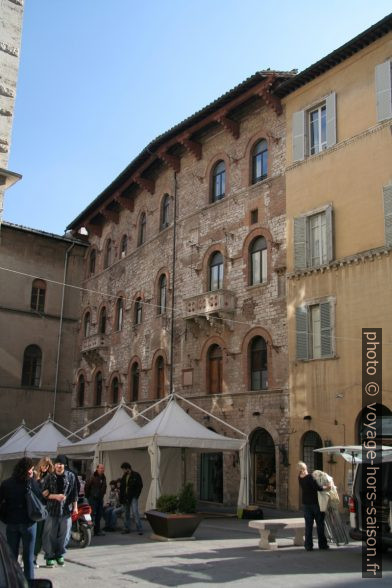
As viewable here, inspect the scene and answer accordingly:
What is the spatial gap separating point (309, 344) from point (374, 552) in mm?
9550

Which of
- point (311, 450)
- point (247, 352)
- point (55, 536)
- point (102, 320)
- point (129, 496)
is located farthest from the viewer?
point (102, 320)

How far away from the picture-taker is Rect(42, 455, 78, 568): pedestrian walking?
918cm

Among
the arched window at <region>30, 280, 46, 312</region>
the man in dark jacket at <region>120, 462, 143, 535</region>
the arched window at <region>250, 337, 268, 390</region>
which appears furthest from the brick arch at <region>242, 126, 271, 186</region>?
the arched window at <region>30, 280, 46, 312</region>

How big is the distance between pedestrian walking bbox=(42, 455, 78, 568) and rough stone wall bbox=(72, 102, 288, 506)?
34.0 feet

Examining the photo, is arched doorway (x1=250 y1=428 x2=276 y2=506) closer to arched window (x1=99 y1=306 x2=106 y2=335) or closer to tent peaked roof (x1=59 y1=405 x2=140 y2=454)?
tent peaked roof (x1=59 y1=405 x2=140 y2=454)

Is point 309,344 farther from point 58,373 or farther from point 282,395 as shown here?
point 58,373

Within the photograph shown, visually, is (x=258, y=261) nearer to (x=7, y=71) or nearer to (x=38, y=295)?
(x=7, y=71)

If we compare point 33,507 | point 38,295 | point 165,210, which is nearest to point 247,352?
point 165,210

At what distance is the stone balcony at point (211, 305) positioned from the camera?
2145cm

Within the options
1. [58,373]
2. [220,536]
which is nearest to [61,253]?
[58,373]

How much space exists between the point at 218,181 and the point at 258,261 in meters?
4.60

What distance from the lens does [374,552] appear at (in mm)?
9430

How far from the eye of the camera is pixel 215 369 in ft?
73.6

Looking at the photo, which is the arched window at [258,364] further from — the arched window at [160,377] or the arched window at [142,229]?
the arched window at [142,229]
